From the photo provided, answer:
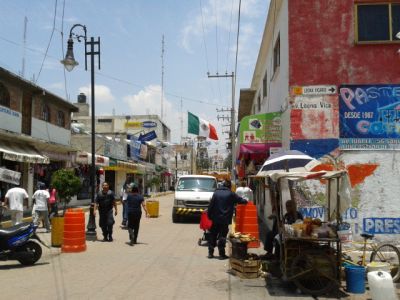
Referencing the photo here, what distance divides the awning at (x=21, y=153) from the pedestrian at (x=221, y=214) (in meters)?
12.0

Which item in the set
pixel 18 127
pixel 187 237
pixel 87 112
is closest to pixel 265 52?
pixel 187 237

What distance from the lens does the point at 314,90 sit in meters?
12.4

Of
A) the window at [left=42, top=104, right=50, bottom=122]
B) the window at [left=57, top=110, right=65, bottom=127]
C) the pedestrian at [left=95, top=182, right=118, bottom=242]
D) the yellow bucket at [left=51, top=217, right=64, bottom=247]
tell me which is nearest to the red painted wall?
the pedestrian at [left=95, top=182, right=118, bottom=242]

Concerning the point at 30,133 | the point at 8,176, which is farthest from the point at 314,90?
the point at 30,133

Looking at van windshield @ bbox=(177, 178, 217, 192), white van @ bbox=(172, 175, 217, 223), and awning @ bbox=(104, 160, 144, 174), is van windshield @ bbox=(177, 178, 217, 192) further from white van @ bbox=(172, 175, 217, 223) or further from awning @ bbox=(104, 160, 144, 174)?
awning @ bbox=(104, 160, 144, 174)

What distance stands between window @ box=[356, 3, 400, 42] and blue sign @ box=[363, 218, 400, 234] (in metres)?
4.78

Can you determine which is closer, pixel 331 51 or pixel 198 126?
pixel 331 51

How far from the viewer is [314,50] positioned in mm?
12578

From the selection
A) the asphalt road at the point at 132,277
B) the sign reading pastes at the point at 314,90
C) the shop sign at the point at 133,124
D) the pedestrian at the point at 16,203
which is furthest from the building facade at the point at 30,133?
the shop sign at the point at 133,124

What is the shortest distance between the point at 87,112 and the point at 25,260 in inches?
2148

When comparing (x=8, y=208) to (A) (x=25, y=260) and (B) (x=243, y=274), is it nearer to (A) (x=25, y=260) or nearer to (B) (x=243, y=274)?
(A) (x=25, y=260)

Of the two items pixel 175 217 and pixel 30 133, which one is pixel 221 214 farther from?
pixel 30 133

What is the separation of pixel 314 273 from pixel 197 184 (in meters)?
13.3

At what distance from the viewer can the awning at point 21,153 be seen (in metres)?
19.7
